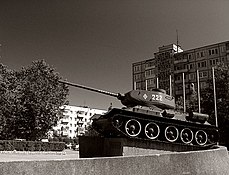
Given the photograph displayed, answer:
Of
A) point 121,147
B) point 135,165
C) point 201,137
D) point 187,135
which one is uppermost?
point 187,135

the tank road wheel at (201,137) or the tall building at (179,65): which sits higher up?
the tall building at (179,65)

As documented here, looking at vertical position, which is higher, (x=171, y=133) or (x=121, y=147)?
(x=171, y=133)

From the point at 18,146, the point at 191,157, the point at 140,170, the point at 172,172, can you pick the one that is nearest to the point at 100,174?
the point at 140,170

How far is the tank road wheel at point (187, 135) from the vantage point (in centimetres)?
1279

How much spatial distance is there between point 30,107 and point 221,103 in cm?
2399

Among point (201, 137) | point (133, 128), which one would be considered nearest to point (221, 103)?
point (201, 137)

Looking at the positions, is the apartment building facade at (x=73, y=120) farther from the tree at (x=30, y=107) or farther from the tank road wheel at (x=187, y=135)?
the tank road wheel at (x=187, y=135)

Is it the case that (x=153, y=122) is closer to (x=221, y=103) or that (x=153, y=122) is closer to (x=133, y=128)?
(x=133, y=128)

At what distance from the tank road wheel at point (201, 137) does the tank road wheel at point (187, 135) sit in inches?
16.5

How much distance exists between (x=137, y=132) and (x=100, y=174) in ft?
16.7

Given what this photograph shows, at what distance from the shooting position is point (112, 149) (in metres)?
11.3

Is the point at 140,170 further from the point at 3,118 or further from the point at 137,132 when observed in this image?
the point at 3,118

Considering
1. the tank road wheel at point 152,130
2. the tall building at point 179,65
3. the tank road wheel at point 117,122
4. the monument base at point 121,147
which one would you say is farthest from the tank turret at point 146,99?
the tall building at point 179,65

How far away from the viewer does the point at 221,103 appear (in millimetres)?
33969
